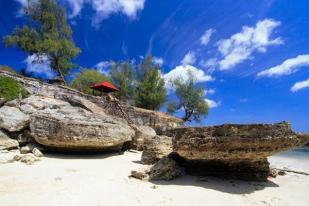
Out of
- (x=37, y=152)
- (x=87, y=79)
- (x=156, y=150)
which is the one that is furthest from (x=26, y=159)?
(x=87, y=79)

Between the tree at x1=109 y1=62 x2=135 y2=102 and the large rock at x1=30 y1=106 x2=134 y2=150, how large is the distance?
28.5 metres

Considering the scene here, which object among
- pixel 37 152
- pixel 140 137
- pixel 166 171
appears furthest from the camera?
pixel 140 137

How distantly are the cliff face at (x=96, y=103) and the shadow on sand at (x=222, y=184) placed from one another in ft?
39.2

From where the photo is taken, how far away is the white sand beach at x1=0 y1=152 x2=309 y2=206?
584 cm

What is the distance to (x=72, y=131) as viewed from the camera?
1173 centimetres

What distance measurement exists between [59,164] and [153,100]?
28.3 meters

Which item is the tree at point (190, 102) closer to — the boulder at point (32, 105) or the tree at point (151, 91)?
the tree at point (151, 91)

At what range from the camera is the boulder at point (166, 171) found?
27.9ft

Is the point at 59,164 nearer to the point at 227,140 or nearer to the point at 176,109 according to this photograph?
the point at 227,140

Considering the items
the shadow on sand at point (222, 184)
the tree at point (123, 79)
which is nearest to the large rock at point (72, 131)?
the shadow on sand at point (222, 184)

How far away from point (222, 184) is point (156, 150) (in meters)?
4.24

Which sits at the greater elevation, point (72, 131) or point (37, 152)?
point (72, 131)

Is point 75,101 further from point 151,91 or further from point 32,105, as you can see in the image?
point 151,91

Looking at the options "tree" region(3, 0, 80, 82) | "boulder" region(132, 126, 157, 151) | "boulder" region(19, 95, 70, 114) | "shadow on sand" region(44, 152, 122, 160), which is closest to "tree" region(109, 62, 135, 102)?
"tree" region(3, 0, 80, 82)
